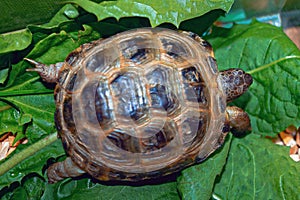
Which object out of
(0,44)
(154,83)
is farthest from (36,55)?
(154,83)

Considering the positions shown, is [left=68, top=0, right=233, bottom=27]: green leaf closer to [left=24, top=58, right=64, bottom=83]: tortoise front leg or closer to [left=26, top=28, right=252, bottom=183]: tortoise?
[left=26, top=28, right=252, bottom=183]: tortoise

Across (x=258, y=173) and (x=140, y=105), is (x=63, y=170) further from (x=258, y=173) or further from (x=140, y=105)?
(x=258, y=173)

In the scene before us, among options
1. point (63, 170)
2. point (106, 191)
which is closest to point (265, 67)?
point (106, 191)

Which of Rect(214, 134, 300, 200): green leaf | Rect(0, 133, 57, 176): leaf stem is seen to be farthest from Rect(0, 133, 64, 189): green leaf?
Rect(214, 134, 300, 200): green leaf

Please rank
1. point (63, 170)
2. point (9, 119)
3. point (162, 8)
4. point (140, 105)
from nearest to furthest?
point (140, 105), point (162, 8), point (63, 170), point (9, 119)

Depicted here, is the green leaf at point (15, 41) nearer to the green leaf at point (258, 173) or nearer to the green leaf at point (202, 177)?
Answer: the green leaf at point (202, 177)
